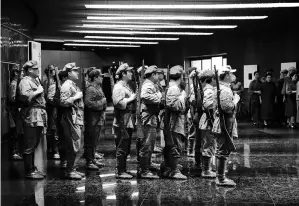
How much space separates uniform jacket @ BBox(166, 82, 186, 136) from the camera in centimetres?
625

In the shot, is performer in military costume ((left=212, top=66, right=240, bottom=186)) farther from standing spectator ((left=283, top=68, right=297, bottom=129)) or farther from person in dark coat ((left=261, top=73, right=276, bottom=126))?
person in dark coat ((left=261, top=73, right=276, bottom=126))

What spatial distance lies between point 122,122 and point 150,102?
1.93 feet

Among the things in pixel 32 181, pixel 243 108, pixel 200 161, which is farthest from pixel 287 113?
pixel 32 181

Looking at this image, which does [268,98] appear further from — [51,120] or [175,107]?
[175,107]

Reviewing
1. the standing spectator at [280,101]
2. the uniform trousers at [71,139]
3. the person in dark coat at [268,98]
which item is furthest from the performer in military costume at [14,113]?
the standing spectator at [280,101]

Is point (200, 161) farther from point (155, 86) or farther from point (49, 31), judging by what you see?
point (49, 31)

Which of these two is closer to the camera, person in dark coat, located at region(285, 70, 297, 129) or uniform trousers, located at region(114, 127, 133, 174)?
uniform trousers, located at region(114, 127, 133, 174)

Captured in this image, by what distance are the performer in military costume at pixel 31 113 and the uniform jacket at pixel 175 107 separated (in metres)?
1.81

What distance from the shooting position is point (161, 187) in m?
5.86

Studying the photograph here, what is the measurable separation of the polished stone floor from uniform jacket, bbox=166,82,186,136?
0.76 metres

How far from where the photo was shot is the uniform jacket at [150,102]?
6164mm

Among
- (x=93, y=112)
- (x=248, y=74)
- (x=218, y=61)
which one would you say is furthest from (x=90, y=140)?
(x=218, y=61)

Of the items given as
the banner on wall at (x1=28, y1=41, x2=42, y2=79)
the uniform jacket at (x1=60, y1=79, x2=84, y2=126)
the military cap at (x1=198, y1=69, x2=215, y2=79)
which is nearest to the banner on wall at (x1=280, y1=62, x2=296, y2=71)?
the banner on wall at (x1=28, y1=41, x2=42, y2=79)

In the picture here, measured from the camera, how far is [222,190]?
564 cm
